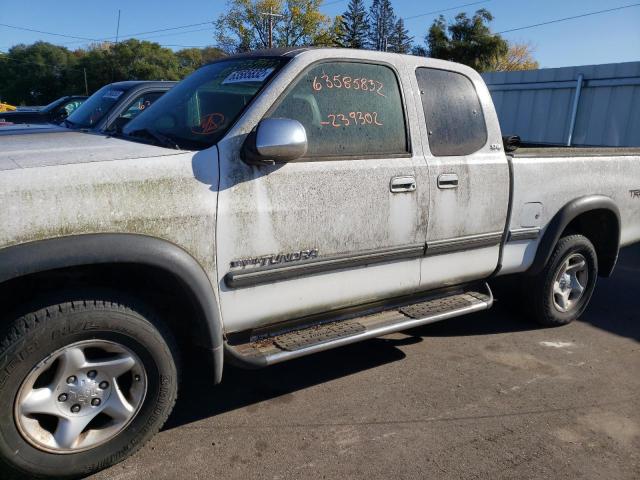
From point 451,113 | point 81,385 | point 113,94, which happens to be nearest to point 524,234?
point 451,113

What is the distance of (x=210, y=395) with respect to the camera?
332 centimetres

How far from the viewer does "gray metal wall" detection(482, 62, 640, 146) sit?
9664mm

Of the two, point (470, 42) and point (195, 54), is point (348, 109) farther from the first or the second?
point (195, 54)

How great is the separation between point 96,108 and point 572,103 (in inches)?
341

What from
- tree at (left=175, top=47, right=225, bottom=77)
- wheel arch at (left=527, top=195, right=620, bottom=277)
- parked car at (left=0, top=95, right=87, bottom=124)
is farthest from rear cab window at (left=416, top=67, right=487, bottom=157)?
tree at (left=175, top=47, right=225, bottom=77)

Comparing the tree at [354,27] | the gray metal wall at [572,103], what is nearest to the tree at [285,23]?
the tree at [354,27]

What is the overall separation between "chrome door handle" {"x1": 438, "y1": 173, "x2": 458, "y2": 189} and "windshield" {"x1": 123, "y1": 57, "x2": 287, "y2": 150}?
1197mm

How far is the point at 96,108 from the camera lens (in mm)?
7168

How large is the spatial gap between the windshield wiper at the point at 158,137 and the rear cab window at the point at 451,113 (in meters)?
1.58

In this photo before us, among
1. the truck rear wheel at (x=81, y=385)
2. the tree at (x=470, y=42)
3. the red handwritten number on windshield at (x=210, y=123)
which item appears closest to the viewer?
the truck rear wheel at (x=81, y=385)

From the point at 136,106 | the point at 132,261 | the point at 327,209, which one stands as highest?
the point at 136,106

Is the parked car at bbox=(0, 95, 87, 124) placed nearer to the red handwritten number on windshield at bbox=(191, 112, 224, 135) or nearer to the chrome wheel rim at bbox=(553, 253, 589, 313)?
the red handwritten number on windshield at bbox=(191, 112, 224, 135)

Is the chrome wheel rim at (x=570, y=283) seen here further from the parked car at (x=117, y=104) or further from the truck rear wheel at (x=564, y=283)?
the parked car at (x=117, y=104)

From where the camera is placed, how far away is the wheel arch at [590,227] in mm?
4133
